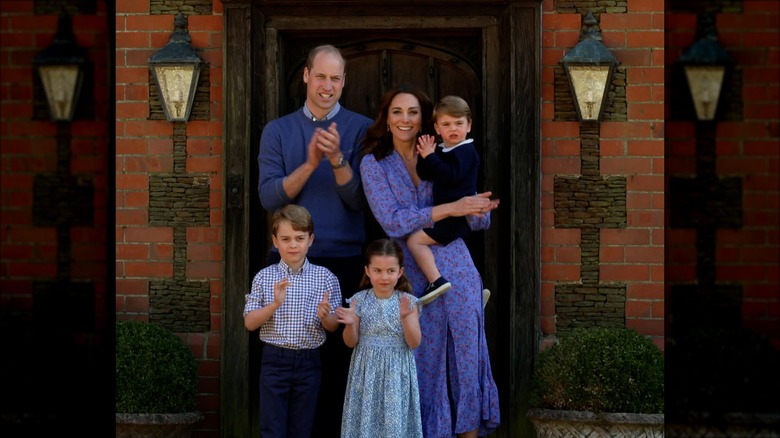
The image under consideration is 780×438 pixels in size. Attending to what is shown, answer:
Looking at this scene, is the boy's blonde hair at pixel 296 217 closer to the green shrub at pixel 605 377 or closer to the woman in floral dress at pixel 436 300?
the woman in floral dress at pixel 436 300

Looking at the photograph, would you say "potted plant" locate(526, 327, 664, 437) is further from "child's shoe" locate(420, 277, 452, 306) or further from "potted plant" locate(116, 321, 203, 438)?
"potted plant" locate(116, 321, 203, 438)

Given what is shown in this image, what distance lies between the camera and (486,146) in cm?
494

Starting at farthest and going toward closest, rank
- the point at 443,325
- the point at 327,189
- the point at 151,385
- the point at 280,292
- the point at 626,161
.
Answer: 1. the point at 626,161
2. the point at 151,385
3. the point at 327,189
4. the point at 443,325
5. the point at 280,292

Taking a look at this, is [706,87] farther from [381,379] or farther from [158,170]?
[158,170]

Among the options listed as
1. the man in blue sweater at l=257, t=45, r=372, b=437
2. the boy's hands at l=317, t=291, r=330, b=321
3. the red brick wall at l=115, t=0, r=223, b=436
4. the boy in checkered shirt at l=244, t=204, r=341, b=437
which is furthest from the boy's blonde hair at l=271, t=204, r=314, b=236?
the red brick wall at l=115, t=0, r=223, b=436

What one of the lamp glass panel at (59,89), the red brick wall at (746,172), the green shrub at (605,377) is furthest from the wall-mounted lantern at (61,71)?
the green shrub at (605,377)

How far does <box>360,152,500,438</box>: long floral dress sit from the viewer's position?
3.95 m

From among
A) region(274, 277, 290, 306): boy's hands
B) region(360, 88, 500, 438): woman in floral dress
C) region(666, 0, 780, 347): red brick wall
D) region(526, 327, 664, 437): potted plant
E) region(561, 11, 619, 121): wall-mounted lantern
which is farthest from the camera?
region(561, 11, 619, 121): wall-mounted lantern

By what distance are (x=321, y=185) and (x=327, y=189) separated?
0.10 ft

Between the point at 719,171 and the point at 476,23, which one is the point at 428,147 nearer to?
the point at 476,23

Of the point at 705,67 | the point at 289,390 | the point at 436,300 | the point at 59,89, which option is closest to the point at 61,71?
the point at 59,89

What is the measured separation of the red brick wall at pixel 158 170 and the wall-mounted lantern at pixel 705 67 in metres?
4.41

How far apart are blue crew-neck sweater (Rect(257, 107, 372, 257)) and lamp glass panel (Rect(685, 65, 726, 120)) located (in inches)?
132

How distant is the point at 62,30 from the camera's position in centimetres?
74
